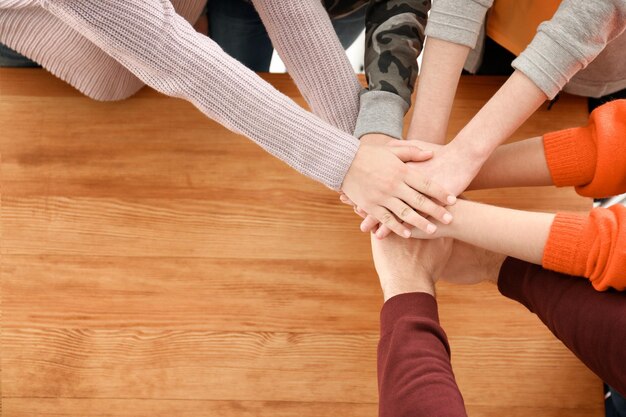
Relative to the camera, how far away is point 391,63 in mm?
895

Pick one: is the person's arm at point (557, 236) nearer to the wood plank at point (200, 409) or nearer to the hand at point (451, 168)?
the hand at point (451, 168)

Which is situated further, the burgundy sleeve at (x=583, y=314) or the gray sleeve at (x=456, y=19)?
the gray sleeve at (x=456, y=19)

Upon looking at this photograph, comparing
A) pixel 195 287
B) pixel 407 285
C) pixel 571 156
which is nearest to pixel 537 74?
pixel 571 156

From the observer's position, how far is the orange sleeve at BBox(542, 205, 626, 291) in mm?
704

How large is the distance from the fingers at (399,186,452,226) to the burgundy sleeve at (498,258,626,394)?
138mm

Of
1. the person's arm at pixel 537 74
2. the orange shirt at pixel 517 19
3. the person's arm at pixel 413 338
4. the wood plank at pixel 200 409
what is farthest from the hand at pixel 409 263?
the orange shirt at pixel 517 19

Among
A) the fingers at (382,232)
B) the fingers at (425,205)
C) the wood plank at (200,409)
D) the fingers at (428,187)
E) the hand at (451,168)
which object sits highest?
the hand at (451,168)

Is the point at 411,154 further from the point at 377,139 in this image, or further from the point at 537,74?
the point at 537,74

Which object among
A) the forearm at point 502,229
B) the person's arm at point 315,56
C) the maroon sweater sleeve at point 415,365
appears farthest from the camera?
the person's arm at point 315,56

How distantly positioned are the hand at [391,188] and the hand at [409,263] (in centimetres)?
6

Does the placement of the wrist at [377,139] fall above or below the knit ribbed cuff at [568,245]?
above

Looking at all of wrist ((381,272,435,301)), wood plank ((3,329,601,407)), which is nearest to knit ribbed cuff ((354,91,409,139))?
wrist ((381,272,435,301))

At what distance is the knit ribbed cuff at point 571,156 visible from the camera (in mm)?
828

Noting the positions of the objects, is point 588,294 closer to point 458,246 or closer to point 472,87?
point 458,246
